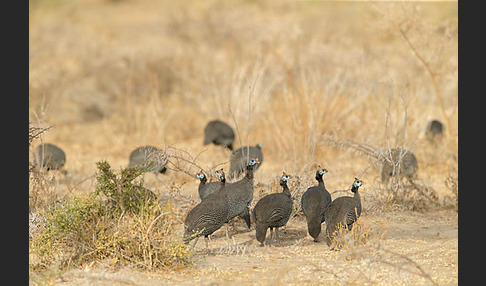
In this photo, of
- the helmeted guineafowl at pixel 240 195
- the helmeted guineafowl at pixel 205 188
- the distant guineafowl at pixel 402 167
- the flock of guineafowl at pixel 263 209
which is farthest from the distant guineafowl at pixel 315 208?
the distant guineafowl at pixel 402 167

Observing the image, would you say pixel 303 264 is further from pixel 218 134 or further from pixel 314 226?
pixel 218 134

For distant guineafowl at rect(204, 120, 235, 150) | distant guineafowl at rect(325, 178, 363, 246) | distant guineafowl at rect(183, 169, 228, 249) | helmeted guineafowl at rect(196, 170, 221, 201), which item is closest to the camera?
distant guineafowl at rect(183, 169, 228, 249)

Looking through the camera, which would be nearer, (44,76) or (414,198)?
(414,198)

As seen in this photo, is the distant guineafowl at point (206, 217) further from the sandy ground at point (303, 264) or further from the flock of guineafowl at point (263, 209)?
the sandy ground at point (303, 264)

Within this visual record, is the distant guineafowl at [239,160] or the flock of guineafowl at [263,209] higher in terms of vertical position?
A: the distant guineafowl at [239,160]

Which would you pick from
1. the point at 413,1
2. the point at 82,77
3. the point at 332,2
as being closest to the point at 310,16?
the point at 332,2

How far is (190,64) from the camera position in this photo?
1672 centimetres

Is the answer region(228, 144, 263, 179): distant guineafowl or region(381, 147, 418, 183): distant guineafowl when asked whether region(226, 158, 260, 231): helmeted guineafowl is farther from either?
region(381, 147, 418, 183): distant guineafowl

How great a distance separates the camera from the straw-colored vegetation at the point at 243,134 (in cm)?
576

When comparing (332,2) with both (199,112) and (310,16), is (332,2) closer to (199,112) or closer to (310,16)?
(310,16)

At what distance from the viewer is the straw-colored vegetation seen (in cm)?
576

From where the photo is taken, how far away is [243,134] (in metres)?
12.6

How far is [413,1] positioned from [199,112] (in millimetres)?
5861

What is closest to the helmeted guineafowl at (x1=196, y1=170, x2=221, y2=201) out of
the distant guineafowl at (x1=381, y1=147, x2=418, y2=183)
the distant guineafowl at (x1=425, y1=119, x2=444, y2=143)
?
the distant guineafowl at (x1=381, y1=147, x2=418, y2=183)
